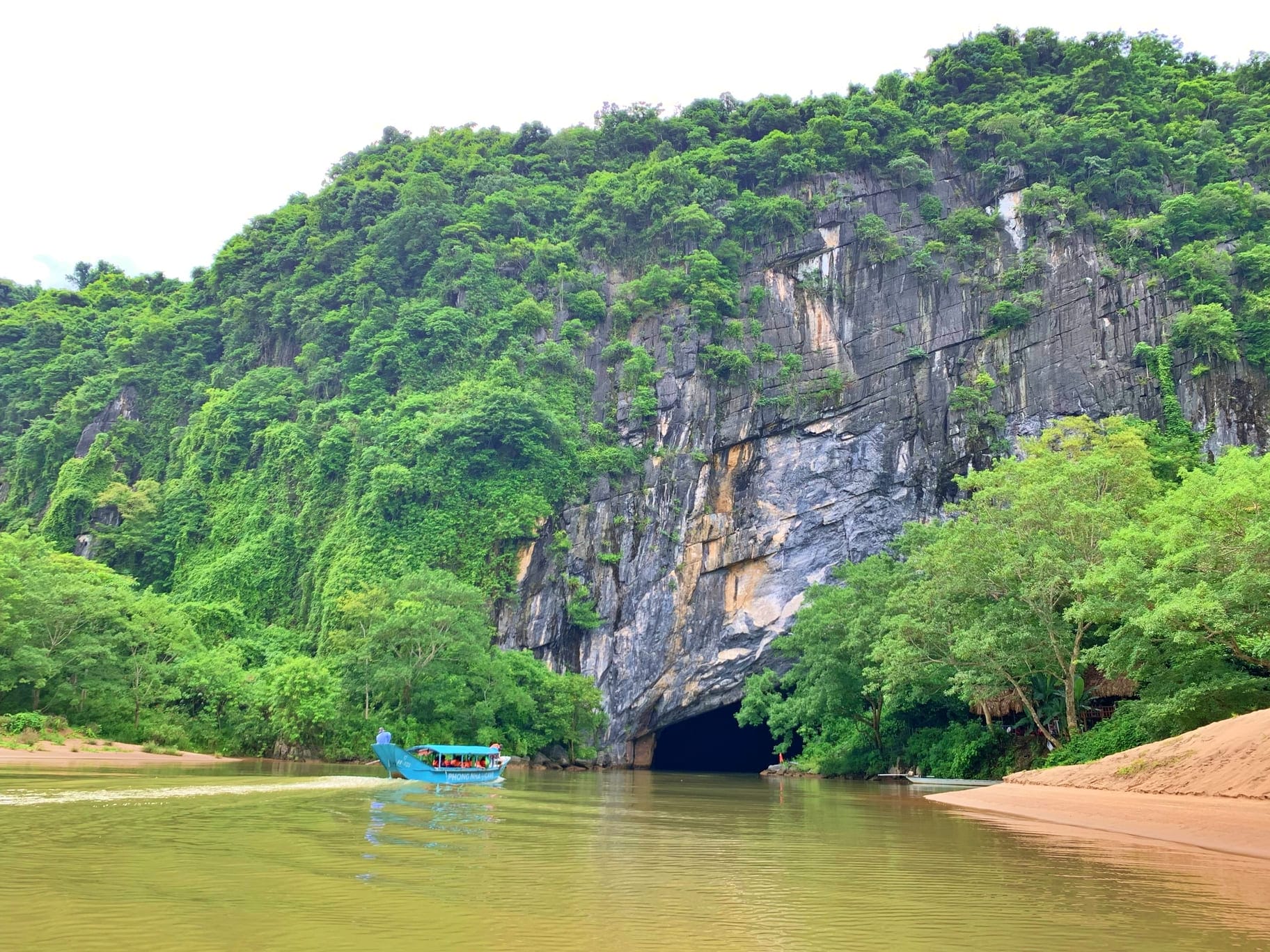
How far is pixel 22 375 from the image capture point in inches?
2179

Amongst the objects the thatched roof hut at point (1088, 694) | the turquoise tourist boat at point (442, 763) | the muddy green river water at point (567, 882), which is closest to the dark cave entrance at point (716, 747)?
the thatched roof hut at point (1088, 694)

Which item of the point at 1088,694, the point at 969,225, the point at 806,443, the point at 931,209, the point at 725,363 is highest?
the point at 931,209

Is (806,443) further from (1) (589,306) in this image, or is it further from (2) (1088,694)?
(2) (1088,694)

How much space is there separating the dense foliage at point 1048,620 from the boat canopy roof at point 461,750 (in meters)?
10.4

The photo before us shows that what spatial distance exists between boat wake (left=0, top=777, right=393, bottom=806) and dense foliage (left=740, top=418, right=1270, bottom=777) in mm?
13993

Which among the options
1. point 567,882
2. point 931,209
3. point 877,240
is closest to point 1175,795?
point 567,882

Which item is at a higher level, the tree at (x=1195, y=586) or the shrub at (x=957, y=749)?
the tree at (x=1195, y=586)

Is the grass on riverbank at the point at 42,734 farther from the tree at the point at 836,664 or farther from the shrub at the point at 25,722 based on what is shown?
the tree at the point at 836,664

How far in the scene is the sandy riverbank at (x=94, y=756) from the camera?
77.6 ft

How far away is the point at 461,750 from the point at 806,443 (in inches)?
960

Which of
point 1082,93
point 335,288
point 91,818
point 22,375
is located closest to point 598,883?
point 91,818

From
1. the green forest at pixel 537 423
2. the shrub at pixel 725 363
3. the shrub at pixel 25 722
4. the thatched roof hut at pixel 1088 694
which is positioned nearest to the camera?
the thatched roof hut at pixel 1088 694

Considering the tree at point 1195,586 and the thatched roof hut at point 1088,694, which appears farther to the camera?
the thatched roof hut at point 1088,694

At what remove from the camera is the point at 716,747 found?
167 ft
